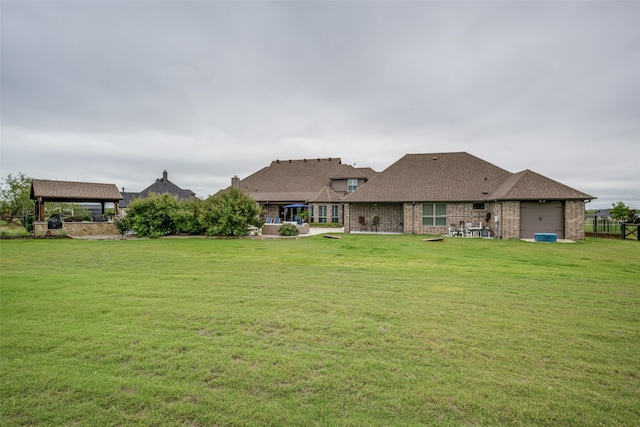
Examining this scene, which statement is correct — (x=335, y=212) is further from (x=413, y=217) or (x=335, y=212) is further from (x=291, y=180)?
(x=413, y=217)

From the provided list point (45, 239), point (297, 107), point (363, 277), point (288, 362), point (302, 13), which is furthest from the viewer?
point (297, 107)

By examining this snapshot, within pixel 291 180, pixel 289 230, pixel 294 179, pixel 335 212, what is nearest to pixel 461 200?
pixel 289 230

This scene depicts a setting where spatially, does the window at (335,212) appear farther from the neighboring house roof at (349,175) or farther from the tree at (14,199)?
the tree at (14,199)

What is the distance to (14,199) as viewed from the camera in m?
27.0

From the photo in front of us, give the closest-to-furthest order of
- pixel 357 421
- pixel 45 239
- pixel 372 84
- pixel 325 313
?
1. pixel 357 421
2. pixel 325 313
3. pixel 45 239
4. pixel 372 84

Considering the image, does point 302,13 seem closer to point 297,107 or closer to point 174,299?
point 297,107

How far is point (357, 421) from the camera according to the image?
2.39 meters

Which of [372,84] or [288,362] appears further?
[372,84]

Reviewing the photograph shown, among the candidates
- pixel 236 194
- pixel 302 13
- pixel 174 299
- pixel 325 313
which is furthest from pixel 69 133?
pixel 325 313

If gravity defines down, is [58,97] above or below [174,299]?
above

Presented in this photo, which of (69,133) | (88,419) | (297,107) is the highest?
(297,107)

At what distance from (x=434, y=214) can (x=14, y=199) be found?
117 ft

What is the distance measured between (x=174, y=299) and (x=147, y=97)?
18022 millimetres

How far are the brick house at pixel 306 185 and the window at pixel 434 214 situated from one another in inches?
321
